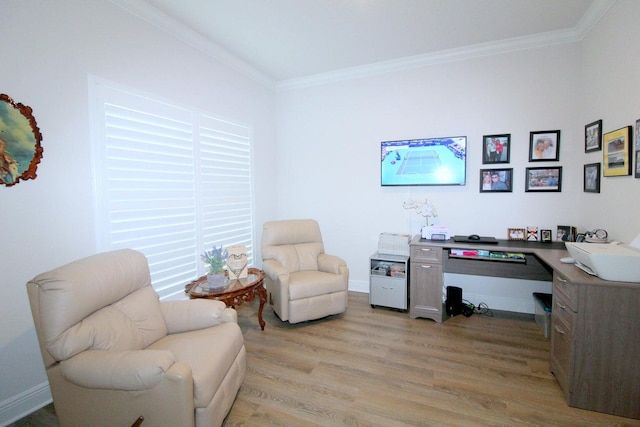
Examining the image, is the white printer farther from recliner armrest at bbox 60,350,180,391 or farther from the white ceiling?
recliner armrest at bbox 60,350,180,391

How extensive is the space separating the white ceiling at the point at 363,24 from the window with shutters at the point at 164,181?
0.83 m

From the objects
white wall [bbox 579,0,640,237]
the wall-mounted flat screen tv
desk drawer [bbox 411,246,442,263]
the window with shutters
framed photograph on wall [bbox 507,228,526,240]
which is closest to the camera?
white wall [bbox 579,0,640,237]

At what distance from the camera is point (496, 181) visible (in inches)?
137

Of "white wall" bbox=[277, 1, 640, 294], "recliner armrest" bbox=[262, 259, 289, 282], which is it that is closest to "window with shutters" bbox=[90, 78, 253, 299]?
"recliner armrest" bbox=[262, 259, 289, 282]

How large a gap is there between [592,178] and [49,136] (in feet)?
14.5

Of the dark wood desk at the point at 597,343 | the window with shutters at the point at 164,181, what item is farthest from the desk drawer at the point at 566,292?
the window with shutters at the point at 164,181

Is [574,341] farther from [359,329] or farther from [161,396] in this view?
[161,396]

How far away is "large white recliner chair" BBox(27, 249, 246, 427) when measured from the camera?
147cm

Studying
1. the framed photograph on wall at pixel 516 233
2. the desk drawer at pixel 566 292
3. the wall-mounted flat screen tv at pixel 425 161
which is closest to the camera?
the desk drawer at pixel 566 292

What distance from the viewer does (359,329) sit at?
3100mm

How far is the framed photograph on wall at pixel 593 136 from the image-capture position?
8.95 ft

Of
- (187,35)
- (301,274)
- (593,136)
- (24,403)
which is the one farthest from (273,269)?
(593,136)

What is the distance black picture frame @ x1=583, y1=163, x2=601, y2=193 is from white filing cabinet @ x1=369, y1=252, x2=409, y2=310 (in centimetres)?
182

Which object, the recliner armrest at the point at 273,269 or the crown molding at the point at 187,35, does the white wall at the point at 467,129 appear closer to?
the crown molding at the point at 187,35
